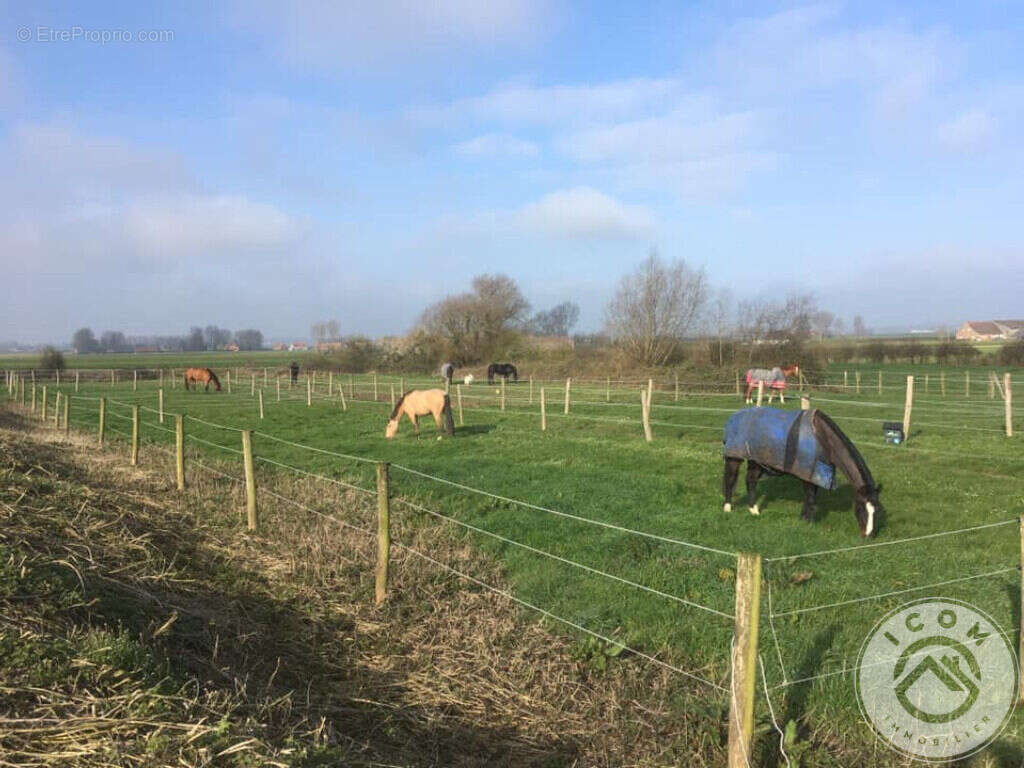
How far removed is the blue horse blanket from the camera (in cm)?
785

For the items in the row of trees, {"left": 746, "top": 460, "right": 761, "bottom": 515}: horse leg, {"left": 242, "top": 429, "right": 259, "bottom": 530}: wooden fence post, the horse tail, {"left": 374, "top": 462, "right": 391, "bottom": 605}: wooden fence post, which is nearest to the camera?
{"left": 374, "top": 462, "right": 391, "bottom": 605}: wooden fence post

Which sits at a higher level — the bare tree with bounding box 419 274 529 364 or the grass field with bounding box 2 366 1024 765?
the bare tree with bounding box 419 274 529 364

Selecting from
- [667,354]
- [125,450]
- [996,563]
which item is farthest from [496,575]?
[667,354]

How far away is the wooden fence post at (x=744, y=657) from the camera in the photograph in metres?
3.08

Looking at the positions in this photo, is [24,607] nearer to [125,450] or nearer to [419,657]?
[419,657]

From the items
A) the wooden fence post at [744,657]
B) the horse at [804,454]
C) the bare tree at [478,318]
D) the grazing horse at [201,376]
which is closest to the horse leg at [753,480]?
the horse at [804,454]

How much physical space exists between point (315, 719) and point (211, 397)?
28.9 metres

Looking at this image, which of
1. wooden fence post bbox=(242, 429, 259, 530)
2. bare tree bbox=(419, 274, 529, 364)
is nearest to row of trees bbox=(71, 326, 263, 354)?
bare tree bbox=(419, 274, 529, 364)

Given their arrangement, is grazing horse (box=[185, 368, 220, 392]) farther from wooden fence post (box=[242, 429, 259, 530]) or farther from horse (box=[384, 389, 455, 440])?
wooden fence post (box=[242, 429, 259, 530])

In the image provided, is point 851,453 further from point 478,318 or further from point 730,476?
point 478,318

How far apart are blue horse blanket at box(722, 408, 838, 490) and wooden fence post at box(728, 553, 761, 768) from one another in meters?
5.04

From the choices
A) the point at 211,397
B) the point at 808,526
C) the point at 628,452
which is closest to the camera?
the point at 808,526

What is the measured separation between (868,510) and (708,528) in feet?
5.51

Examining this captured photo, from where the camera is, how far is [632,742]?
12.3 feet
